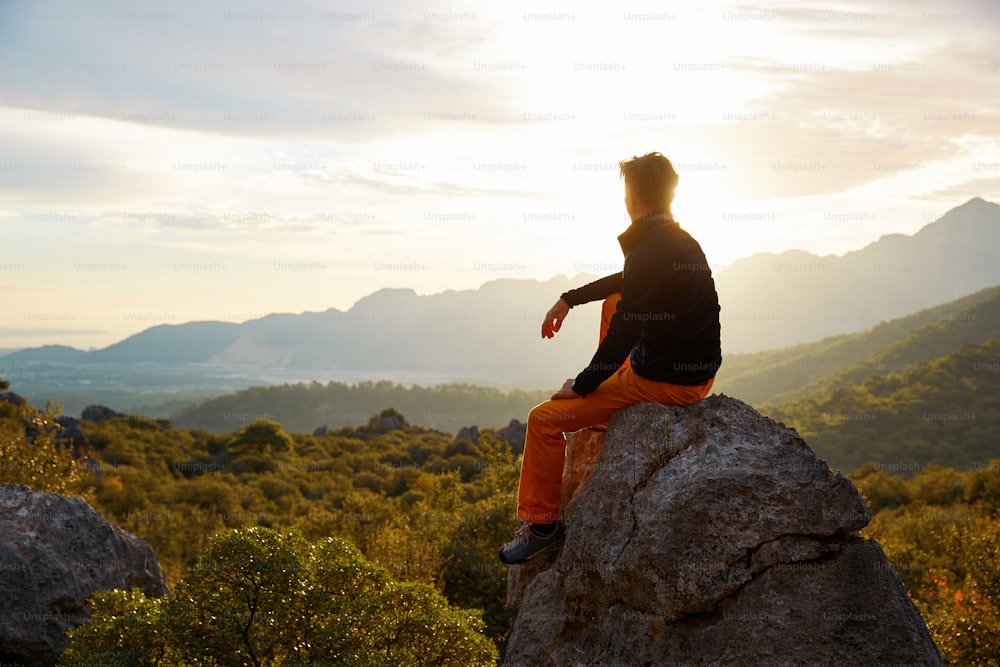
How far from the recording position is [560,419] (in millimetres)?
5824

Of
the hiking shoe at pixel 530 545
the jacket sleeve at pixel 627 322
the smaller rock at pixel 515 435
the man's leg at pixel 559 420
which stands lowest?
the smaller rock at pixel 515 435

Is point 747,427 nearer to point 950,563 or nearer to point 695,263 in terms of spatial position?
point 695,263

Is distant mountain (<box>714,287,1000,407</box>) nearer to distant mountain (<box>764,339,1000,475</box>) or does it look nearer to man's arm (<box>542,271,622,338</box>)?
distant mountain (<box>764,339,1000,475</box>)

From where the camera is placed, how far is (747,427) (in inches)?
206

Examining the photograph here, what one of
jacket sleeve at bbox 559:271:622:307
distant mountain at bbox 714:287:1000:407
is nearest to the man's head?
jacket sleeve at bbox 559:271:622:307

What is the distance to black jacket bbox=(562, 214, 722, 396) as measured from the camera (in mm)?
5562

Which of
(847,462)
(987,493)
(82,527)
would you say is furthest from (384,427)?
(82,527)

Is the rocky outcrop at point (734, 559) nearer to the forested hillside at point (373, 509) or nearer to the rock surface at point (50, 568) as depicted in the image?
the forested hillside at point (373, 509)

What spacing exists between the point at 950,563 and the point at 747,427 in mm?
22292

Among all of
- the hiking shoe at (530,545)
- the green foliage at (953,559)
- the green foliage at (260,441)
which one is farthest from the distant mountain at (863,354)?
the hiking shoe at (530,545)

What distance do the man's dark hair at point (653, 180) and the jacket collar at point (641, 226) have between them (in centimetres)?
7

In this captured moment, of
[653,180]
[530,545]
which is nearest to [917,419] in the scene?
[530,545]

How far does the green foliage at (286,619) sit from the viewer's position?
7.40m

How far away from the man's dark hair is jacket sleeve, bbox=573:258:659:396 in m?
0.56
